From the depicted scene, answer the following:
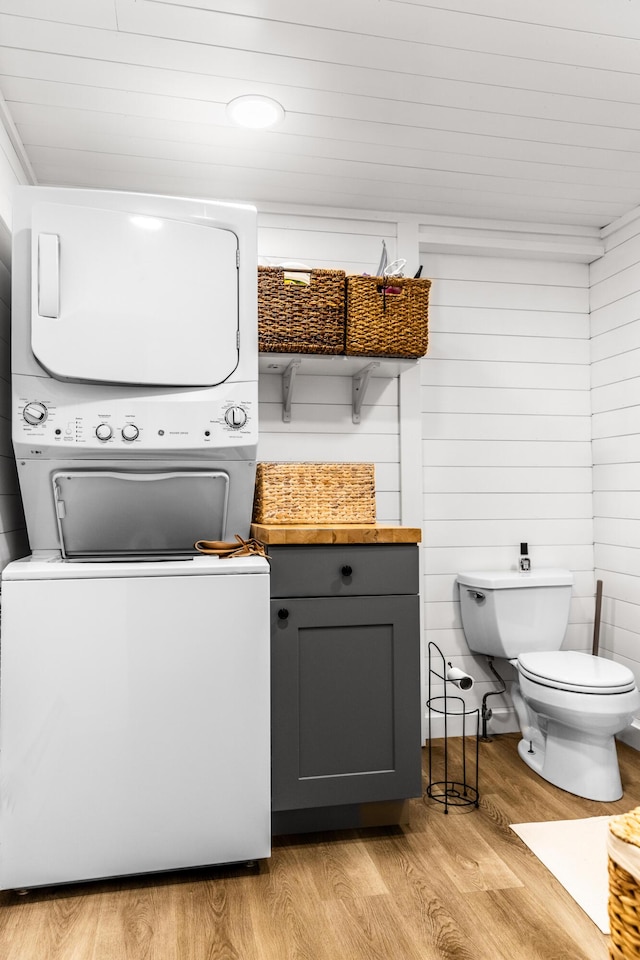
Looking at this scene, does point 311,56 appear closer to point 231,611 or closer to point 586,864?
point 231,611

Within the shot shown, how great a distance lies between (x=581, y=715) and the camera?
2.25 m

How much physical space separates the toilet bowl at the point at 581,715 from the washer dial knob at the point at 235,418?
54.1 inches

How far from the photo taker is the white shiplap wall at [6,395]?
2010 millimetres

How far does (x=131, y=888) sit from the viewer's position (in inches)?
69.9

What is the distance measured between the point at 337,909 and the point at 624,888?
800mm

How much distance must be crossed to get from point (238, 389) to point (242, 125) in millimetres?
895

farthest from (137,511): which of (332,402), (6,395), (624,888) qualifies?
(624,888)

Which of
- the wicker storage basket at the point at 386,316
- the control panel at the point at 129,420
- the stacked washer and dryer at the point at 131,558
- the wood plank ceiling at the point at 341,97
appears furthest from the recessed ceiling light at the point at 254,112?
the control panel at the point at 129,420

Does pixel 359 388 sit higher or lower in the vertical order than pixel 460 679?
higher

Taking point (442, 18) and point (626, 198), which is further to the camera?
point (626, 198)

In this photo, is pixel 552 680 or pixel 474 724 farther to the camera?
pixel 474 724

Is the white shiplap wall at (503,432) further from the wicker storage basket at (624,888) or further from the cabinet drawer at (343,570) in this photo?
the wicker storage basket at (624,888)

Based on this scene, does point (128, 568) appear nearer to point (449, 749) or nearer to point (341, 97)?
point (341, 97)

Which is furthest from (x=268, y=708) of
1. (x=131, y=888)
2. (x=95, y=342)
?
(x=95, y=342)
